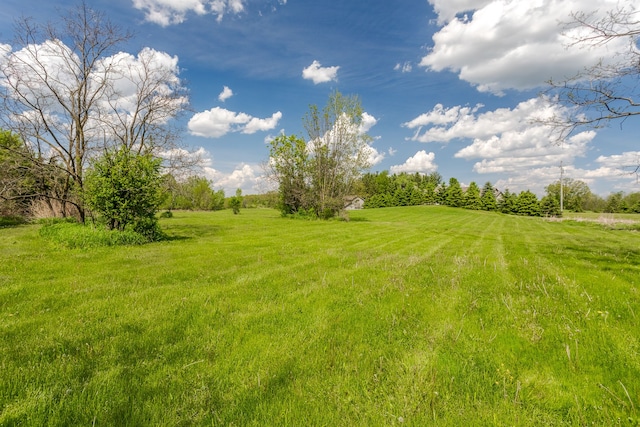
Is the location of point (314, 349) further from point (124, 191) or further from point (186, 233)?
point (186, 233)

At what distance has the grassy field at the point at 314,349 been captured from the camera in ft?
7.56

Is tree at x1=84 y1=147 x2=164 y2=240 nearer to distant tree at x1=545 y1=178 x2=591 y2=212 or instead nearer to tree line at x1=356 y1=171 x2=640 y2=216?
tree line at x1=356 y1=171 x2=640 y2=216

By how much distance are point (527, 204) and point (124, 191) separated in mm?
73939

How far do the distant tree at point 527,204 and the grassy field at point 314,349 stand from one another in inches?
2632

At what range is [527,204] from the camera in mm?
61375

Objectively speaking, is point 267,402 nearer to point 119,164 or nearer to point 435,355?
point 435,355

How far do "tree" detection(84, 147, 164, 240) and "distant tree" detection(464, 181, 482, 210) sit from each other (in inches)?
2784

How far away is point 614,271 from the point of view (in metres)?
7.03

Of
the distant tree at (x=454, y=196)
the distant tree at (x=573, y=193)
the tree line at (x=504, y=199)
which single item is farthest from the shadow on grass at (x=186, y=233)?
the distant tree at (x=573, y=193)

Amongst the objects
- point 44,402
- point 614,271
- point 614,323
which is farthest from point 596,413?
point 614,271

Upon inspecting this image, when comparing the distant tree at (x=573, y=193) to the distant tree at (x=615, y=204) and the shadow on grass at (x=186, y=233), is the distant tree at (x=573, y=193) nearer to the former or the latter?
the distant tree at (x=615, y=204)

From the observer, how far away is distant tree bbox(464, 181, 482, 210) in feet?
219

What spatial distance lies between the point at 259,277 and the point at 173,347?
3091mm

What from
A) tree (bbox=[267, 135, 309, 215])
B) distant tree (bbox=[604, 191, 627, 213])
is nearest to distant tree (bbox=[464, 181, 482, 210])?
distant tree (bbox=[604, 191, 627, 213])
